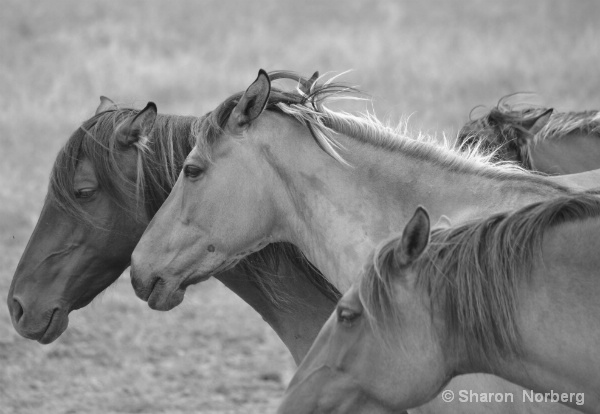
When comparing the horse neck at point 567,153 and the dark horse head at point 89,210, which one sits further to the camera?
the horse neck at point 567,153

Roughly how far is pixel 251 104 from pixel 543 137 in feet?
7.63

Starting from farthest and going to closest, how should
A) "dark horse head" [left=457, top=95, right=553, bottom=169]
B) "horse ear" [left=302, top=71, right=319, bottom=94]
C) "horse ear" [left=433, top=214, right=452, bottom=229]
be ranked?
"dark horse head" [left=457, top=95, right=553, bottom=169], "horse ear" [left=302, top=71, right=319, bottom=94], "horse ear" [left=433, top=214, right=452, bottom=229]

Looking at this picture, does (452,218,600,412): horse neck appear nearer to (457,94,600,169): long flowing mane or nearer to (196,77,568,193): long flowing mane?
(196,77,568,193): long flowing mane

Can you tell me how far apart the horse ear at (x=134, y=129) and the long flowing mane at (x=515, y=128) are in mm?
1743

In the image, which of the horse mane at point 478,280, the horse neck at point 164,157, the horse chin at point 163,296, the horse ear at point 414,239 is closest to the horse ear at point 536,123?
the horse neck at point 164,157

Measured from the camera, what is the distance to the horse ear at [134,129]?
4410mm

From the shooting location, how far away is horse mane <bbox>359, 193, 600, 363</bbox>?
284 cm

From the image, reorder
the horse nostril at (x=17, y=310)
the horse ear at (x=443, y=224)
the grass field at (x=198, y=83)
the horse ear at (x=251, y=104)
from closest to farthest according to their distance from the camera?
the horse ear at (x=443, y=224) → the horse ear at (x=251, y=104) → the horse nostril at (x=17, y=310) → the grass field at (x=198, y=83)

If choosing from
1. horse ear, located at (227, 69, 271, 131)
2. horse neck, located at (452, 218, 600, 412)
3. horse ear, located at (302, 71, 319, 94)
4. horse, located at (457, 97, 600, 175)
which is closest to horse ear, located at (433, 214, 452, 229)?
horse neck, located at (452, 218, 600, 412)

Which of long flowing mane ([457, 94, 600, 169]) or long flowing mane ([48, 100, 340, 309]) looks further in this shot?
long flowing mane ([457, 94, 600, 169])

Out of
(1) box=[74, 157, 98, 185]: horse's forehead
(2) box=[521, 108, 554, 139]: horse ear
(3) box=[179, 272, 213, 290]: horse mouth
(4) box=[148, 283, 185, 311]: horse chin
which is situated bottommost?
(4) box=[148, 283, 185, 311]: horse chin

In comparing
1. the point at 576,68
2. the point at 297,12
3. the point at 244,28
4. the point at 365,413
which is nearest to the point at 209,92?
the point at 244,28

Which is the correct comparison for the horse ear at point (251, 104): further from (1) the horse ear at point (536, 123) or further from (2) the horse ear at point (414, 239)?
(1) the horse ear at point (536, 123)

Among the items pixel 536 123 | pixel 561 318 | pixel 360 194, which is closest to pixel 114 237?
pixel 360 194
